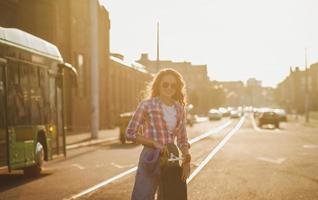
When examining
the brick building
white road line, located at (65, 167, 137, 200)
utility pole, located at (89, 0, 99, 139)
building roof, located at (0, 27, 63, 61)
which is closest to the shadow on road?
white road line, located at (65, 167, 137, 200)

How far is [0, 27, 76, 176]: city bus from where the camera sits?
12.7m

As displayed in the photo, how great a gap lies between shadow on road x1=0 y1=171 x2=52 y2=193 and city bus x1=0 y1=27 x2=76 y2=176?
0.30 m

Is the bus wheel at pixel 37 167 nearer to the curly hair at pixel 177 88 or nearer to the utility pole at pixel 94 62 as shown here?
the curly hair at pixel 177 88

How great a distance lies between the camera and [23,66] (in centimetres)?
1373

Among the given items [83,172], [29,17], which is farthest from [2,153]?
[29,17]

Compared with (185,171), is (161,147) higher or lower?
higher

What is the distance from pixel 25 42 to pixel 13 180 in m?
3.08

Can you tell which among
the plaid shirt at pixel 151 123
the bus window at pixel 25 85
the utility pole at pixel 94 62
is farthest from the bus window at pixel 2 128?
the utility pole at pixel 94 62

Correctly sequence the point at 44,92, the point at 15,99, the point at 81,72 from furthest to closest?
the point at 81,72, the point at 44,92, the point at 15,99

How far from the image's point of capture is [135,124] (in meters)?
5.59

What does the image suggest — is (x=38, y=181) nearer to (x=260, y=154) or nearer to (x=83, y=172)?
(x=83, y=172)

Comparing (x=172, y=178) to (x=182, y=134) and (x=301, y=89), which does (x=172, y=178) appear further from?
(x=301, y=89)

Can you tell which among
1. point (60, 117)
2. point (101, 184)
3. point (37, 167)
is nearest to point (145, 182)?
point (101, 184)

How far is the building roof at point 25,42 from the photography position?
1292cm
